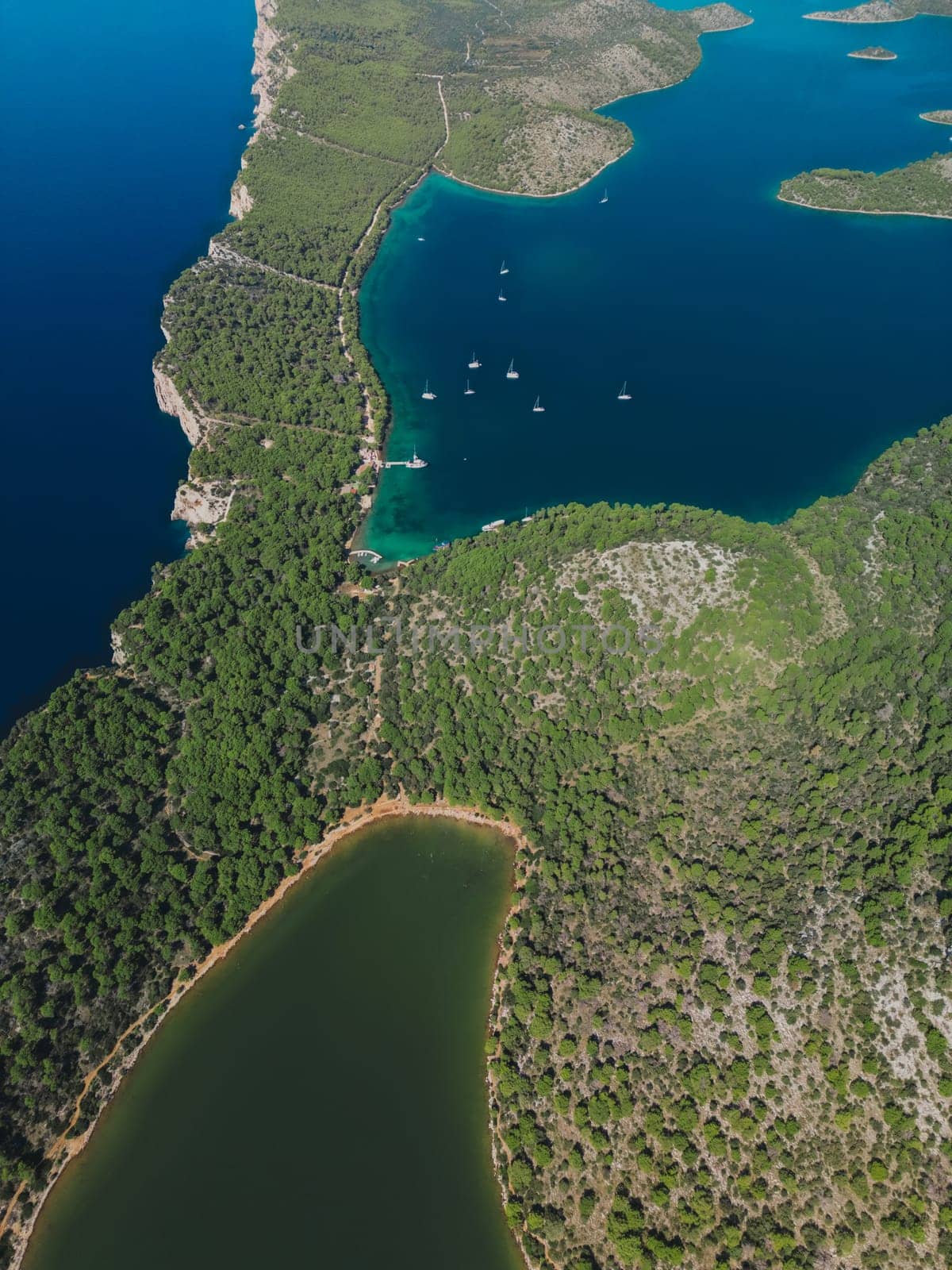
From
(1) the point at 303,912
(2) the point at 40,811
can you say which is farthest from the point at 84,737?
(1) the point at 303,912

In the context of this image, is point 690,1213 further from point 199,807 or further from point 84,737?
point 84,737

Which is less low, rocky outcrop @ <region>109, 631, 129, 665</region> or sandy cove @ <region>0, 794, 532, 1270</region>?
rocky outcrop @ <region>109, 631, 129, 665</region>

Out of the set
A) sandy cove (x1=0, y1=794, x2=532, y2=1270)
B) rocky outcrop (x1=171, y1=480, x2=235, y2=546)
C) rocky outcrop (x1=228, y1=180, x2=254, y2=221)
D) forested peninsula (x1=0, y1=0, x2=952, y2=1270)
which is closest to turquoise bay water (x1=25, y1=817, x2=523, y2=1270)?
sandy cove (x1=0, y1=794, x2=532, y2=1270)

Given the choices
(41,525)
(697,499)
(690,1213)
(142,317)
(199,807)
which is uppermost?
(142,317)

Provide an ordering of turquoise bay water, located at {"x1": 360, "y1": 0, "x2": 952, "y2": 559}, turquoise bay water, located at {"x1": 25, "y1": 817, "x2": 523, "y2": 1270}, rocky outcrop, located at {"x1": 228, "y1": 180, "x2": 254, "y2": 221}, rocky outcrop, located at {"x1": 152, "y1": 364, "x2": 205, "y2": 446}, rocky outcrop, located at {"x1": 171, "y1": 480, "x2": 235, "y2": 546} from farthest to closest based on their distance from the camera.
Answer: rocky outcrop, located at {"x1": 228, "y1": 180, "x2": 254, "y2": 221} → rocky outcrop, located at {"x1": 152, "y1": 364, "x2": 205, "y2": 446} → turquoise bay water, located at {"x1": 360, "y1": 0, "x2": 952, "y2": 559} → rocky outcrop, located at {"x1": 171, "y1": 480, "x2": 235, "y2": 546} → turquoise bay water, located at {"x1": 25, "y1": 817, "x2": 523, "y2": 1270}

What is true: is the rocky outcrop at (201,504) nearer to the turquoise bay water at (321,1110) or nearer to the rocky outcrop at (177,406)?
the rocky outcrop at (177,406)

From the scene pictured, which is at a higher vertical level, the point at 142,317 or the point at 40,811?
the point at 142,317

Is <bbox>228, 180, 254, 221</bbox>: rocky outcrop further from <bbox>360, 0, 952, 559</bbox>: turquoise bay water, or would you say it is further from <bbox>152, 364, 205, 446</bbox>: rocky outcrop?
<bbox>152, 364, 205, 446</bbox>: rocky outcrop
